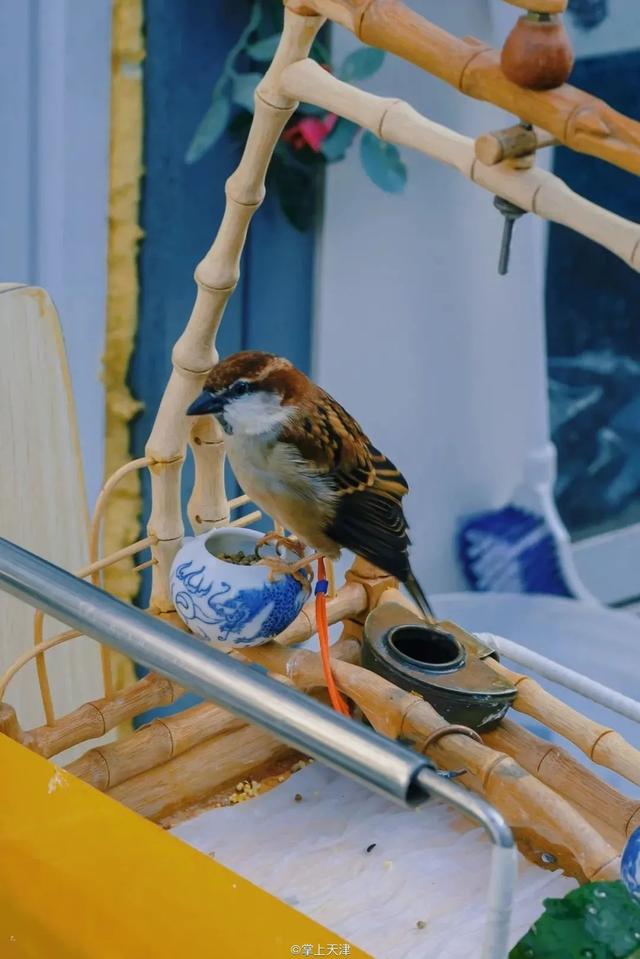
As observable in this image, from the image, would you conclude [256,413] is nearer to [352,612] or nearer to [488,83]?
[488,83]

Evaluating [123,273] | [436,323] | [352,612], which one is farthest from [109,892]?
[436,323]

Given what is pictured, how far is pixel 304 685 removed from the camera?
100 centimetres

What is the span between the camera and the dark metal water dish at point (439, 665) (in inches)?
39.1

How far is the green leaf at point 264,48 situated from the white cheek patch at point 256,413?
3.25ft

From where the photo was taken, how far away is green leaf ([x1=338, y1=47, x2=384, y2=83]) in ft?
5.67

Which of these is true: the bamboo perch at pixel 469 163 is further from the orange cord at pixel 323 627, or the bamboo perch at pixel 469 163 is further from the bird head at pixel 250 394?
the orange cord at pixel 323 627

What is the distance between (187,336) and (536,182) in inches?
13.2

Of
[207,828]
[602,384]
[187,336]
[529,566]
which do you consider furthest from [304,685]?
[602,384]

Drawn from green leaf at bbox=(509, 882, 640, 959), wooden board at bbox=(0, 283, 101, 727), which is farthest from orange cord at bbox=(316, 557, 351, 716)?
wooden board at bbox=(0, 283, 101, 727)

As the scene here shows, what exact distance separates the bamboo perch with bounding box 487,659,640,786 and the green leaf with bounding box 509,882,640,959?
0.23m

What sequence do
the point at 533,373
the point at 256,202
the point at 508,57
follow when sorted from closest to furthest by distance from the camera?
the point at 508,57
the point at 256,202
the point at 533,373

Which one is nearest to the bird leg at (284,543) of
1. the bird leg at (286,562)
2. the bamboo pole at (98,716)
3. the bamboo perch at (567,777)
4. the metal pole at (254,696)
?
the bird leg at (286,562)

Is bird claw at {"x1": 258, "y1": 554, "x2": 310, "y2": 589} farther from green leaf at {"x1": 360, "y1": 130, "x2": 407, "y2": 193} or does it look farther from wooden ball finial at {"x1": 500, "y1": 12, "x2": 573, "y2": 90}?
green leaf at {"x1": 360, "y1": 130, "x2": 407, "y2": 193}

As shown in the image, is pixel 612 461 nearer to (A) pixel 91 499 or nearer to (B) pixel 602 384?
(B) pixel 602 384
